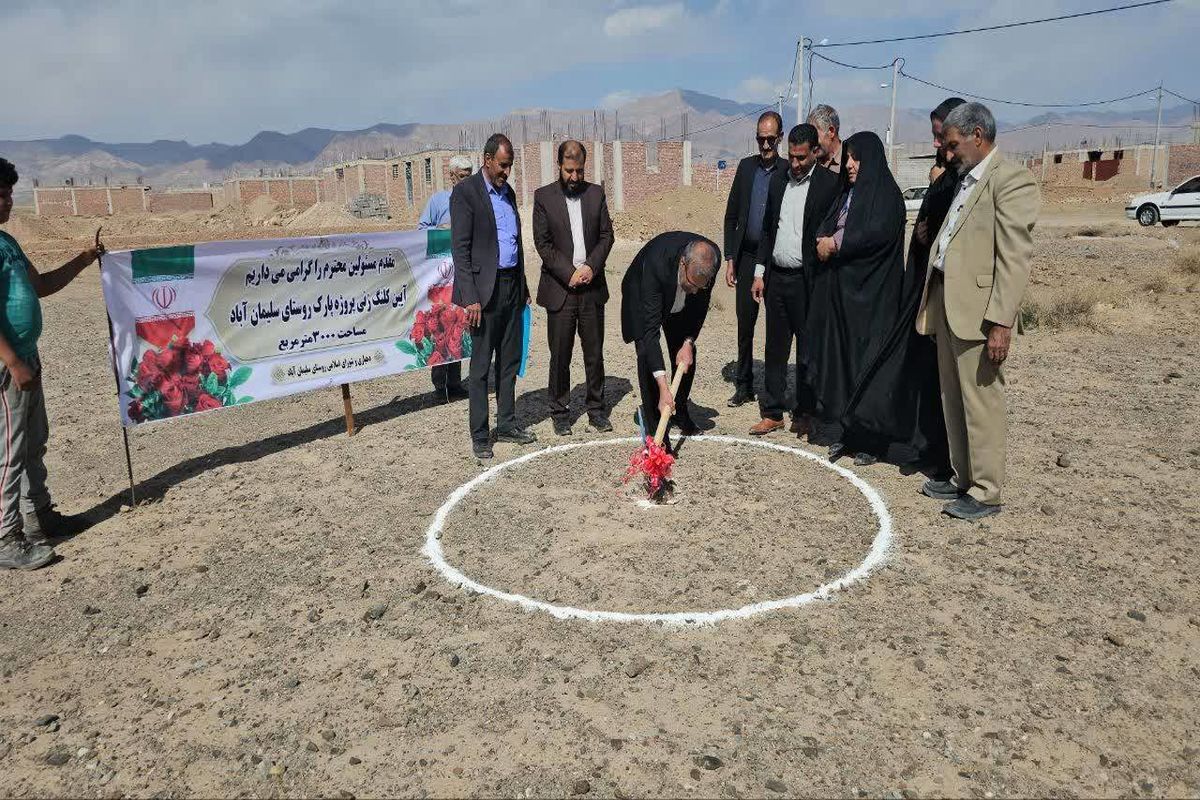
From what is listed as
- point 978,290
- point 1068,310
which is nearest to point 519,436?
point 978,290

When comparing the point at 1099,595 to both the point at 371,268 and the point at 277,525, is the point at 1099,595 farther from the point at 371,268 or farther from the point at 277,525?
the point at 371,268

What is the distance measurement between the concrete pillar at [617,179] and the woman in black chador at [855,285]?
36.2 metres

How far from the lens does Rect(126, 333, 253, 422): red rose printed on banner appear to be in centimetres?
584

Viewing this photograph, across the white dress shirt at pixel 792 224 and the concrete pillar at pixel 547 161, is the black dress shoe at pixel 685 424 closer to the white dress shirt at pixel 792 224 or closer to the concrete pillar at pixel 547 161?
the white dress shirt at pixel 792 224

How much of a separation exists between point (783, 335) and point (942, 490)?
1737 mm

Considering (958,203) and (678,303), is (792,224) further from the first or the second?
(958,203)

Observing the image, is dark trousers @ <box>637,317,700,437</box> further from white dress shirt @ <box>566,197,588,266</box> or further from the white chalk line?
the white chalk line

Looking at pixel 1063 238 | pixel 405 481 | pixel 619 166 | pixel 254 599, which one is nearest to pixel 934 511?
pixel 405 481

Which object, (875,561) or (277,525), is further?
(277,525)

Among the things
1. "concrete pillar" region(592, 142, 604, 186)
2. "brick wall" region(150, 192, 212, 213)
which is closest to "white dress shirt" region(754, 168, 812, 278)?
"concrete pillar" region(592, 142, 604, 186)

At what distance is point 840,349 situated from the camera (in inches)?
237

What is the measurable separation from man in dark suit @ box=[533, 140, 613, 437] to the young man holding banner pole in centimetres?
314

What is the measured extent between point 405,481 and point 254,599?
5.62ft

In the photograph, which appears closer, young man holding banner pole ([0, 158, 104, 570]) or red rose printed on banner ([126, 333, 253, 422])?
young man holding banner pole ([0, 158, 104, 570])
